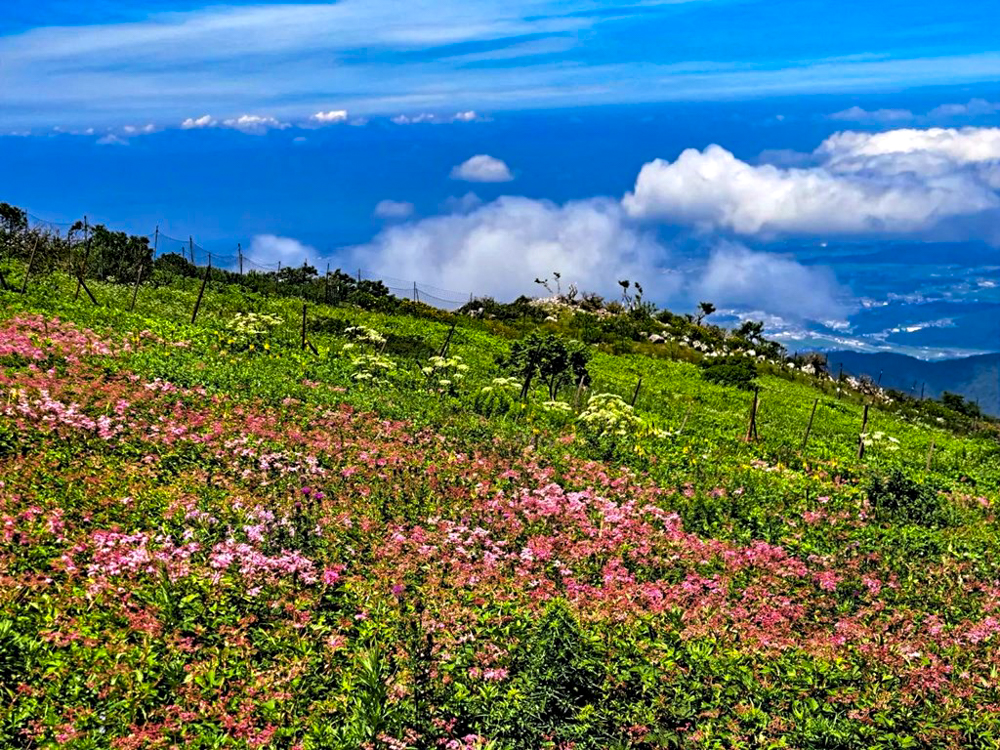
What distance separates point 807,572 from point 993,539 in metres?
7.13

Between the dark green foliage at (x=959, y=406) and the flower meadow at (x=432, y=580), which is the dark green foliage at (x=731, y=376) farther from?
the flower meadow at (x=432, y=580)

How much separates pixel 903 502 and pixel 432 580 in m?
15.0

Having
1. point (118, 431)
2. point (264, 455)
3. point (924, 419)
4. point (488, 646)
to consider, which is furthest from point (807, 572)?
point (924, 419)

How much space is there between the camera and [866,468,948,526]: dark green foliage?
68.7 feet

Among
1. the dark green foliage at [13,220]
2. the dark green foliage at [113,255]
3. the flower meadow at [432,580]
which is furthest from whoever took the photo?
the dark green foliage at [13,220]

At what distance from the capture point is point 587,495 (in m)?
18.7

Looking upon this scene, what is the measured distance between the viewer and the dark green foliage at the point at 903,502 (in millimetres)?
20953

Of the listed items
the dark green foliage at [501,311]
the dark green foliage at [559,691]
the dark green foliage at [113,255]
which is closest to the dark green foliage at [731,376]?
the dark green foliage at [501,311]

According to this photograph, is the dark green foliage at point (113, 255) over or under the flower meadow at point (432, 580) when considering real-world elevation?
over

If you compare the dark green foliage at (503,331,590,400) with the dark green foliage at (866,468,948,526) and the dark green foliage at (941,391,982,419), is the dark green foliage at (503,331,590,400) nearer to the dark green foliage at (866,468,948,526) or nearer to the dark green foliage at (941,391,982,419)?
the dark green foliage at (866,468,948,526)

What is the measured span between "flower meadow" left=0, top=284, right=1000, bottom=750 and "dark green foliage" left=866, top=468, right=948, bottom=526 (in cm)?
8

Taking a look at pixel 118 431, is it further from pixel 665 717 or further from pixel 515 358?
pixel 515 358

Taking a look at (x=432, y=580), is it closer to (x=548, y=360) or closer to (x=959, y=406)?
(x=548, y=360)

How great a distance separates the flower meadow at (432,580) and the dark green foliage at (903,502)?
8 cm
